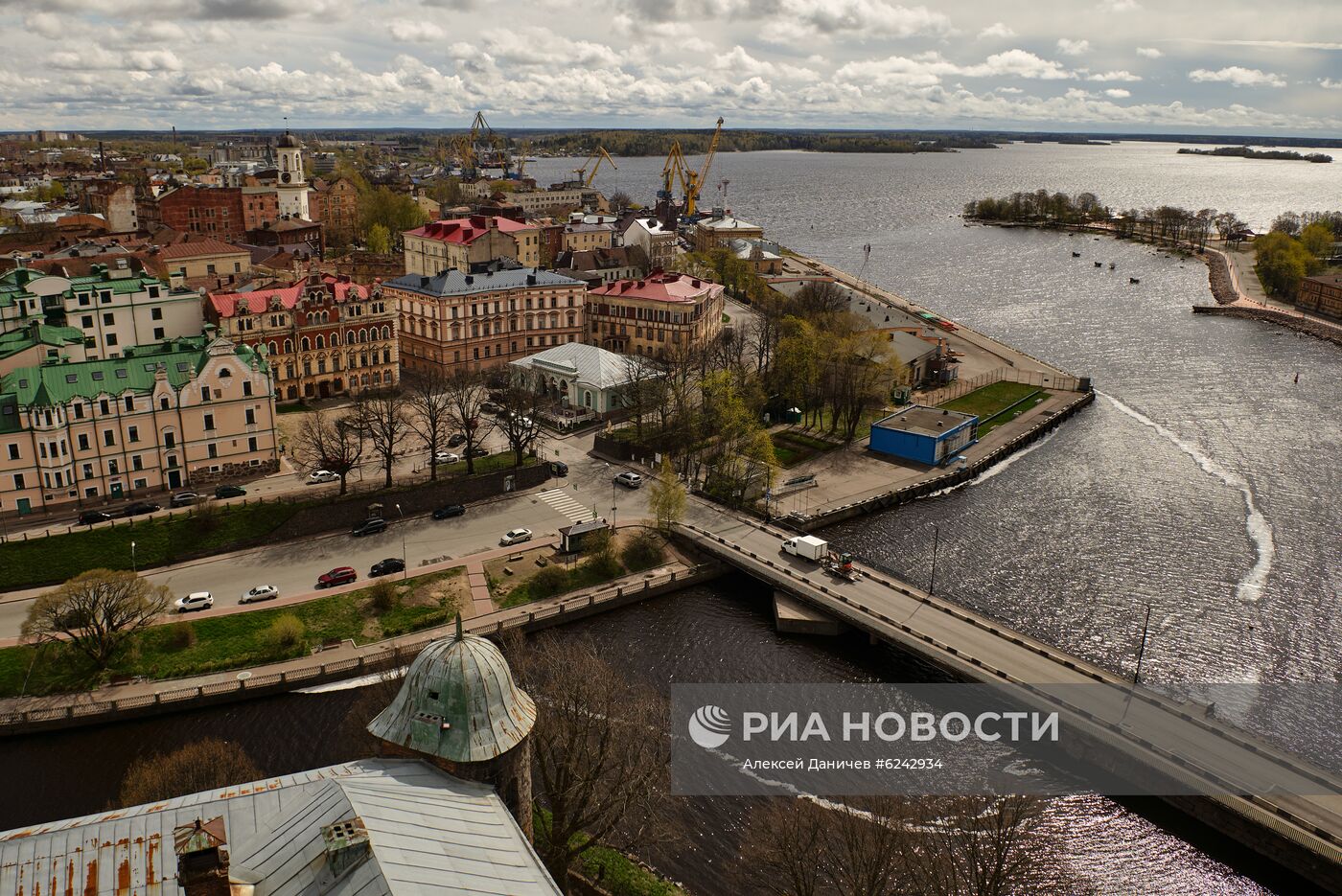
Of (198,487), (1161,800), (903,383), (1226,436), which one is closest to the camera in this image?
(1161,800)

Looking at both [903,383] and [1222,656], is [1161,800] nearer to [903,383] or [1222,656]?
[1222,656]

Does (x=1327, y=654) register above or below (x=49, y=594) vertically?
below

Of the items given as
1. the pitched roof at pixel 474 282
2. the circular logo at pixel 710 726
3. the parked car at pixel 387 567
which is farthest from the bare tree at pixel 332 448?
the circular logo at pixel 710 726

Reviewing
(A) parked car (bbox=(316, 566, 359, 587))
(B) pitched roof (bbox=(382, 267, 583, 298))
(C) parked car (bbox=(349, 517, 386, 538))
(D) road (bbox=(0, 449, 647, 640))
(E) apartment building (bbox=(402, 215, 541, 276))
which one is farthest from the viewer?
(E) apartment building (bbox=(402, 215, 541, 276))

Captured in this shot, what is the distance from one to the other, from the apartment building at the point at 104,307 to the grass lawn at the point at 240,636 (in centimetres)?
3434

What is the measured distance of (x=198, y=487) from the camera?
65.2 m

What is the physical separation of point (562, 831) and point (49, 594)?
30.6 meters

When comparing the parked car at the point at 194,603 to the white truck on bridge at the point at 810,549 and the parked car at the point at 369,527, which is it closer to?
the parked car at the point at 369,527

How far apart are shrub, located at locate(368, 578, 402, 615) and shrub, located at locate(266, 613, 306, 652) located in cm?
440

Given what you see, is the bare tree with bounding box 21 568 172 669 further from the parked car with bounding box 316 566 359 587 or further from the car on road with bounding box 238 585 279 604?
the parked car with bounding box 316 566 359 587


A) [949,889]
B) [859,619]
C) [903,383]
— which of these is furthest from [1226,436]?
[949,889]

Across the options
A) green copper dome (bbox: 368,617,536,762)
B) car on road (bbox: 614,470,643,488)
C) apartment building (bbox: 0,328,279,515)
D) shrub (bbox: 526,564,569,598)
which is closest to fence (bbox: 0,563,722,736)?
shrub (bbox: 526,564,569,598)

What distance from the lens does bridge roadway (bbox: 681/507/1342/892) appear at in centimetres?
3697

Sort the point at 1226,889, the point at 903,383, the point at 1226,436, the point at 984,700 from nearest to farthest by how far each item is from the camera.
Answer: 1. the point at 1226,889
2. the point at 984,700
3. the point at 1226,436
4. the point at 903,383
